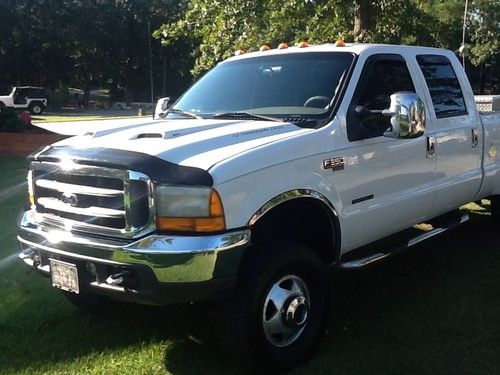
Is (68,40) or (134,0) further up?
(134,0)

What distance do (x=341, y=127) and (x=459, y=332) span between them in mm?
1559

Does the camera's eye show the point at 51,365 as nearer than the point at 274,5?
Yes

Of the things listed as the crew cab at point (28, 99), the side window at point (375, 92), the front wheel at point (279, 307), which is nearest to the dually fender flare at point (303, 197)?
the front wheel at point (279, 307)

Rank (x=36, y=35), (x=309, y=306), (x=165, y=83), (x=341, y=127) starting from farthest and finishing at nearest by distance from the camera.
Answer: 1. (x=165, y=83)
2. (x=36, y=35)
3. (x=341, y=127)
4. (x=309, y=306)

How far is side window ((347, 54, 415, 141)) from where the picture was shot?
4188mm

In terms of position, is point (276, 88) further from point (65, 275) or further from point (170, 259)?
point (65, 275)

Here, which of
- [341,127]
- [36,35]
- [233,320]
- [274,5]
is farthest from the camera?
[36,35]

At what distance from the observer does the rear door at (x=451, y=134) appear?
16.4 feet

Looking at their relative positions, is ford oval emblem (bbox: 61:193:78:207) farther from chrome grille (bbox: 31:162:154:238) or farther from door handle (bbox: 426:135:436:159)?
door handle (bbox: 426:135:436:159)

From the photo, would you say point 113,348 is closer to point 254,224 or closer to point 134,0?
point 254,224

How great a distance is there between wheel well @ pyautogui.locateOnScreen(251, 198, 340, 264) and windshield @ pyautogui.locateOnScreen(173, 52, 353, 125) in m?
0.62

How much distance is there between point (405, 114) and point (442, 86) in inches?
63.3

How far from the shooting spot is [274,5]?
10.6 meters

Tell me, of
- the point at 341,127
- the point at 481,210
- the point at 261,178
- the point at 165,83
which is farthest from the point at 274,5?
the point at 165,83
